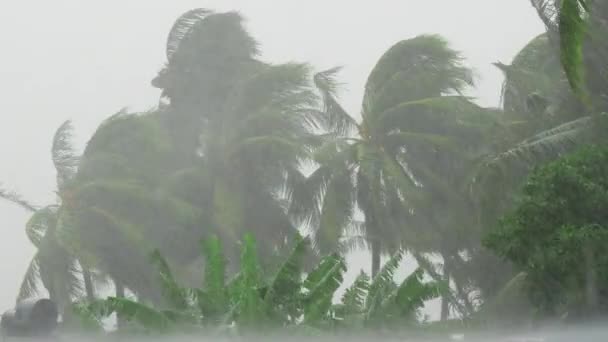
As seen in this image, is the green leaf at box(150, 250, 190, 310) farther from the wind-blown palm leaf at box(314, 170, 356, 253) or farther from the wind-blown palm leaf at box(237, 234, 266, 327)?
the wind-blown palm leaf at box(314, 170, 356, 253)

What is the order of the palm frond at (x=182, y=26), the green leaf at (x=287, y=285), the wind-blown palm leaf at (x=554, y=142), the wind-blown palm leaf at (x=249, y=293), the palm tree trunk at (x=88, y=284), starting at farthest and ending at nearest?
the palm frond at (x=182, y=26)
the palm tree trunk at (x=88, y=284)
the wind-blown palm leaf at (x=554, y=142)
the green leaf at (x=287, y=285)
the wind-blown palm leaf at (x=249, y=293)

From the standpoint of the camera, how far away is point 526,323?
21453mm

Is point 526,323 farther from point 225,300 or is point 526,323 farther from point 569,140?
point 225,300

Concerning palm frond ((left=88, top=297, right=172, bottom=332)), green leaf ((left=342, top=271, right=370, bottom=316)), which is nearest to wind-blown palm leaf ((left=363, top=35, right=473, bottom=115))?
green leaf ((left=342, top=271, right=370, bottom=316))

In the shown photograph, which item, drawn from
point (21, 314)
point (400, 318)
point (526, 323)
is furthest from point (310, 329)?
point (526, 323)

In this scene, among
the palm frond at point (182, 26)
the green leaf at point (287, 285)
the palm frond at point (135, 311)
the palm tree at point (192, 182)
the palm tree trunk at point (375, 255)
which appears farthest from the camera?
Result: the palm frond at point (182, 26)

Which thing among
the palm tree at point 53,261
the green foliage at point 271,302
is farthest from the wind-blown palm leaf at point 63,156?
the green foliage at point 271,302

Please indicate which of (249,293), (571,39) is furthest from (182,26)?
(571,39)

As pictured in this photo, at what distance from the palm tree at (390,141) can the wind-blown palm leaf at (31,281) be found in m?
9.04

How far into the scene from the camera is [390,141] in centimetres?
2678

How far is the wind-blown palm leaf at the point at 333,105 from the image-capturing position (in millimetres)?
27594

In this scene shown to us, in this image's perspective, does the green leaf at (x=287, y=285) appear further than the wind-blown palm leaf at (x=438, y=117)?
No

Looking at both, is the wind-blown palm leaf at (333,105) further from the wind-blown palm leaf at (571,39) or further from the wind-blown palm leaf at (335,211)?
the wind-blown palm leaf at (571,39)

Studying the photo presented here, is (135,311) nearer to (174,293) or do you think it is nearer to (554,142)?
(174,293)
